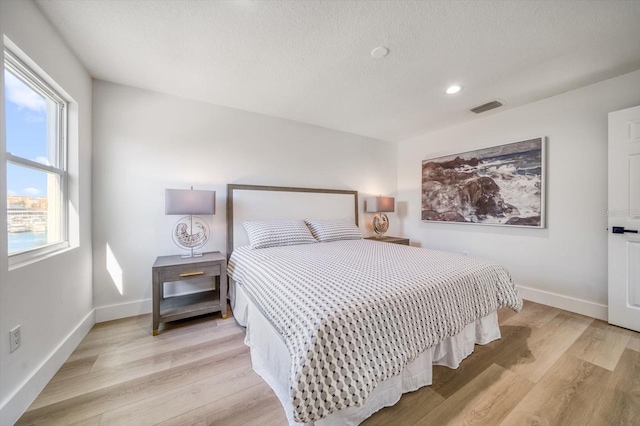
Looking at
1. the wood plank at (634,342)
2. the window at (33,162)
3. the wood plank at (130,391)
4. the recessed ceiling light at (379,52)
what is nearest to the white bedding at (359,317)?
the wood plank at (130,391)

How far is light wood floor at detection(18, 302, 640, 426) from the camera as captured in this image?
4.17ft

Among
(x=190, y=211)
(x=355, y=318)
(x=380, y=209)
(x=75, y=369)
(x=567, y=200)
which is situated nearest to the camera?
(x=355, y=318)

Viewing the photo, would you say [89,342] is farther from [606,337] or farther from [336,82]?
[606,337]

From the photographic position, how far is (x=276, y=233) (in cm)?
268

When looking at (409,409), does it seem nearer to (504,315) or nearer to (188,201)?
(504,315)

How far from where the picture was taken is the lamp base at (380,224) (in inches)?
154

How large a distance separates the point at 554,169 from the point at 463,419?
2805mm

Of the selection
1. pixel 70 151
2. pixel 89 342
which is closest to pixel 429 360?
pixel 89 342

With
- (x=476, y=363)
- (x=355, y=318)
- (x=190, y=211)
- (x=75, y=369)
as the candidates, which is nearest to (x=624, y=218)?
(x=476, y=363)

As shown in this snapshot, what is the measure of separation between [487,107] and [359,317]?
10.2ft

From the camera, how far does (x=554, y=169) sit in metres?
2.65

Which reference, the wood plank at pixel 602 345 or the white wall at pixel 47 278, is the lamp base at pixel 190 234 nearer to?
the white wall at pixel 47 278

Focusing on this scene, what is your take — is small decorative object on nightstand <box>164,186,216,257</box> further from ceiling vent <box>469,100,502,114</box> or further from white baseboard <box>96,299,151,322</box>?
ceiling vent <box>469,100,502,114</box>

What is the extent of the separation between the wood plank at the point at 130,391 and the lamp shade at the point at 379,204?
2.72 metres
